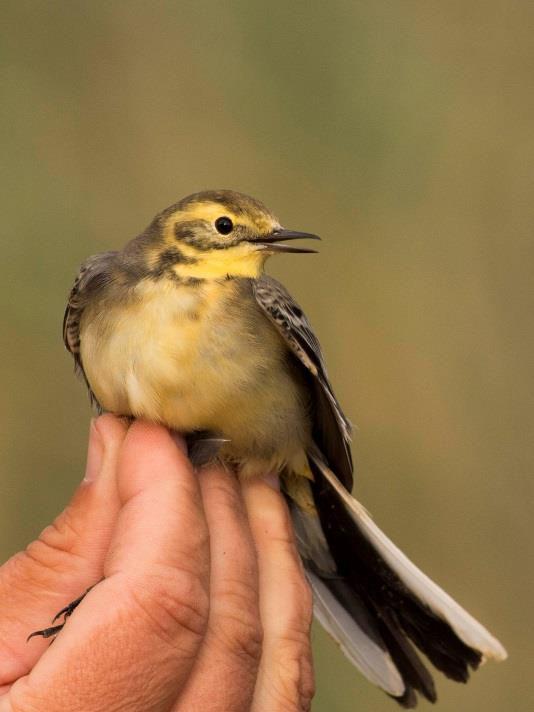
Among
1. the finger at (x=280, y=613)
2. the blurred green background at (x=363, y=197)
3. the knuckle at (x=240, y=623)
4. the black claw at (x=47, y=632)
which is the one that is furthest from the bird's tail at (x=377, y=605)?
the blurred green background at (x=363, y=197)

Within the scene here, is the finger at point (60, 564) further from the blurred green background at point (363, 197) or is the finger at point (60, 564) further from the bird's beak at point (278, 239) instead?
the blurred green background at point (363, 197)

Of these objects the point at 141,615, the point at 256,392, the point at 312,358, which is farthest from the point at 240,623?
the point at 312,358

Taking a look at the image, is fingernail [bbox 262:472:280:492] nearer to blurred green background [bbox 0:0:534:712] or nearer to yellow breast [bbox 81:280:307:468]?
yellow breast [bbox 81:280:307:468]

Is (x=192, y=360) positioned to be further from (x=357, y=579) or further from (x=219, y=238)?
(x=357, y=579)

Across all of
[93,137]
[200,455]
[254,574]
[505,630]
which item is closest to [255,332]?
[200,455]

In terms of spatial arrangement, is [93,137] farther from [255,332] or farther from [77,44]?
[255,332]

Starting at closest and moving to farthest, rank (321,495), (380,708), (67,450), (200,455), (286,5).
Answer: (200,455) < (321,495) < (67,450) < (380,708) < (286,5)
